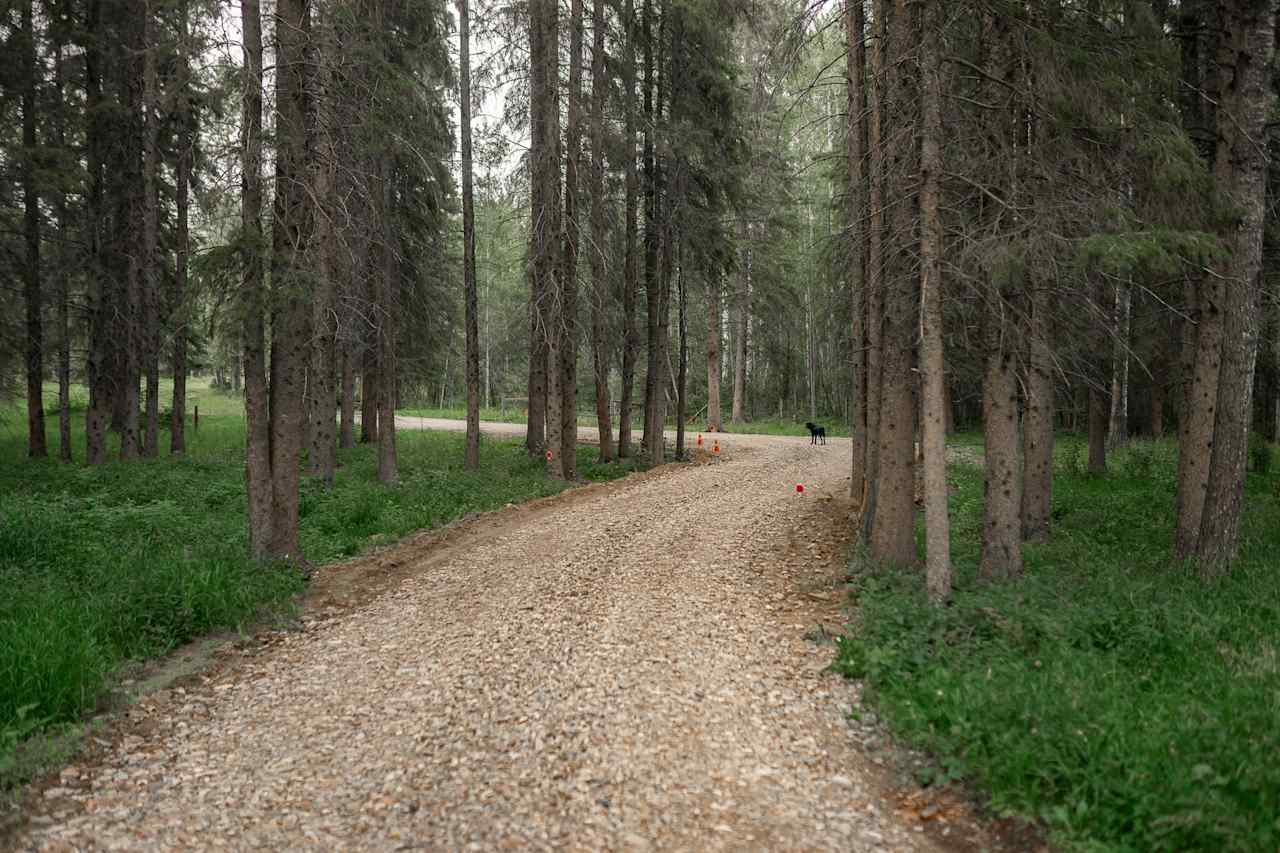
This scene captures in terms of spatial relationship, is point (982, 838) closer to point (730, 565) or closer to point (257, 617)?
point (730, 565)

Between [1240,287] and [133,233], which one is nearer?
[1240,287]

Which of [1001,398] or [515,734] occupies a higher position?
[1001,398]

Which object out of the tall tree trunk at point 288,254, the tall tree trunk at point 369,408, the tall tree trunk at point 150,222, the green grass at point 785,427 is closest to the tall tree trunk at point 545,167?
the tall tree trunk at point 288,254

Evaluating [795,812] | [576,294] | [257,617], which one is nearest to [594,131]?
[576,294]

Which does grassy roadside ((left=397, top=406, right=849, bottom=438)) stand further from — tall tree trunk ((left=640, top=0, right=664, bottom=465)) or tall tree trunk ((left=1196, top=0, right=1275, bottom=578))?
tall tree trunk ((left=1196, top=0, right=1275, bottom=578))

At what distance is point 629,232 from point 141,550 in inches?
495

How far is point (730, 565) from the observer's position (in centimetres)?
909

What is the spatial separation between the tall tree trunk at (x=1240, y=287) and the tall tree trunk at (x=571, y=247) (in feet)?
35.3

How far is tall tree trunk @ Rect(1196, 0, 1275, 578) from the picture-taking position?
7.26m

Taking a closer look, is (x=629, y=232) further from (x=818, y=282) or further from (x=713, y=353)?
(x=713, y=353)

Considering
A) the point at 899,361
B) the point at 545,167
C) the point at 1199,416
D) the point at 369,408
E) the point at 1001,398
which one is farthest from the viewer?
the point at 369,408

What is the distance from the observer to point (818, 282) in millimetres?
13086

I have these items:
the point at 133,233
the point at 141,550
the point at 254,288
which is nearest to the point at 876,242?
the point at 254,288

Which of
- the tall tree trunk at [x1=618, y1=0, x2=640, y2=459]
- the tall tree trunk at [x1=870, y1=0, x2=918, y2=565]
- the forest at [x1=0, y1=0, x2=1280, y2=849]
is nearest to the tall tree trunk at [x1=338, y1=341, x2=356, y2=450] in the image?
the forest at [x1=0, y1=0, x2=1280, y2=849]
